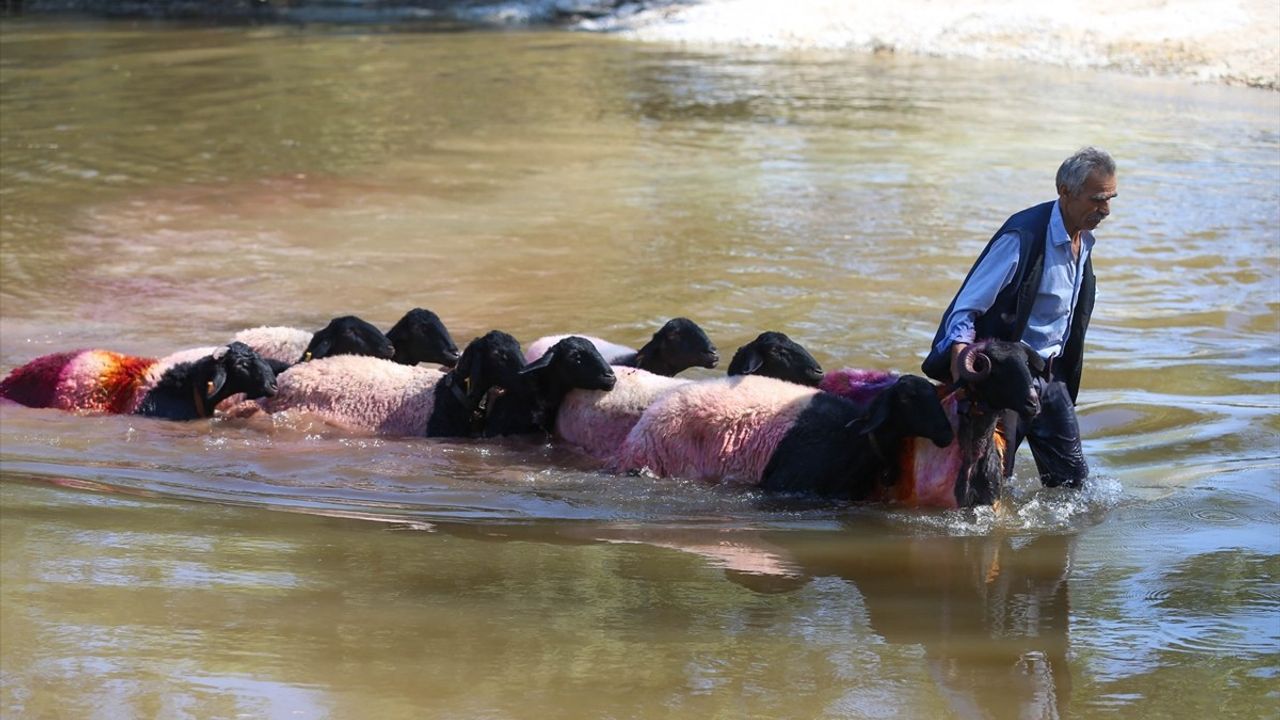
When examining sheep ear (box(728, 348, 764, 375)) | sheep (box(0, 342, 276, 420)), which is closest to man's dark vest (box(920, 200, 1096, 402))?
sheep ear (box(728, 348, 764, 375))

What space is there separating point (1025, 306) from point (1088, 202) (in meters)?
0.52

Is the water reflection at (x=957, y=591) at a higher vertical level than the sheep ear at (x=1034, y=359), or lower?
lower

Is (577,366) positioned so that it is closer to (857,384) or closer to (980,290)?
(857,384)

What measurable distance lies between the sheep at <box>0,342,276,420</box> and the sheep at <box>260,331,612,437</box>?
24cm

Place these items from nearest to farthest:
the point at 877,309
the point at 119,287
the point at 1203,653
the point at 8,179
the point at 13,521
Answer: the point at 1203,653, the point at 13,521, the point at 877,309, the point at 119,287, the point at 8,179

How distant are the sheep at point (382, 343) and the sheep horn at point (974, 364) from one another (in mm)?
3640

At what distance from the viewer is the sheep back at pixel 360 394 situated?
8.35 m

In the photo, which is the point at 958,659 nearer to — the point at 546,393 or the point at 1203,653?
the point at 1203,653

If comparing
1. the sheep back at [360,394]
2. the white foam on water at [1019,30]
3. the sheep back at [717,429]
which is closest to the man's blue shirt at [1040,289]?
the sheep back at [717,429]

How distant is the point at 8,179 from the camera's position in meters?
16.0

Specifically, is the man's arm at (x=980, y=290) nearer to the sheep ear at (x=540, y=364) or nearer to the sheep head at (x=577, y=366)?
the sheep head at (x=577, y=366)

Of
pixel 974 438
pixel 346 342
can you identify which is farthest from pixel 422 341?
pixel 974 438

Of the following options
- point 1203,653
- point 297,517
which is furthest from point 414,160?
point 1203,653

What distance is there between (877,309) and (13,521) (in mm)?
6627
